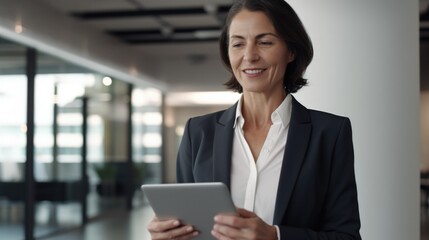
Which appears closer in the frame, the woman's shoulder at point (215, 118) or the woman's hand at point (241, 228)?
the woman's hand at point (241, 228)

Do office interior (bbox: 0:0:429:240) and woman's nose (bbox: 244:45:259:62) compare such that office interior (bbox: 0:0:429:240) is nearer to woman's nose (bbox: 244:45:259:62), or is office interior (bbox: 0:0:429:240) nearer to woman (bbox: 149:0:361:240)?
woman (bbox: 149:0:361:240)

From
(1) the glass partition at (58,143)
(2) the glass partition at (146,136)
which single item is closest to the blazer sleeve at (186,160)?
(1) the glass partition at (58,143)

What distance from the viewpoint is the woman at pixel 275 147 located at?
165cm

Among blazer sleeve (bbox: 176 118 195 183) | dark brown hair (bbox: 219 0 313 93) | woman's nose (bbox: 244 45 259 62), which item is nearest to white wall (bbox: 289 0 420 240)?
dark brown hair (bbox: 219 0 313 93)

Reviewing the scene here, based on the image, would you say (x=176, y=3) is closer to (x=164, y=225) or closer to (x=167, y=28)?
(x=167, y=28)

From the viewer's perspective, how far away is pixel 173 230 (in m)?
1.59

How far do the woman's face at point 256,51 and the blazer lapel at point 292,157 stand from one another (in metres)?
0.13

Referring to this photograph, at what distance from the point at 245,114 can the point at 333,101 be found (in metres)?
1.97

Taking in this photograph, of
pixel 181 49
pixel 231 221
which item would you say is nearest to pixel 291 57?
pixel 231 221

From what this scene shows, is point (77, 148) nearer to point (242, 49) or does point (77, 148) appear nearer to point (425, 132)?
point (425, 132)

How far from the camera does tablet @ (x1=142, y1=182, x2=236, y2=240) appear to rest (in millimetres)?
1471

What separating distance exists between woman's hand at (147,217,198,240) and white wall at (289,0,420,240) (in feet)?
7.30

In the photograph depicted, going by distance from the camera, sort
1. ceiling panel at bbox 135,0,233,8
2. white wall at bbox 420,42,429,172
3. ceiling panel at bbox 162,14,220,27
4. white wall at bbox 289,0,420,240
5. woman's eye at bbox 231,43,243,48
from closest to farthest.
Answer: woman's eye at bbox 231,43,243,48, white wall at bbox 289,0,420,240, ceiling panel at bbox 135,0,233,8, ceiling panel at bbox 162,14,220,27, white wall at bbox 420,42,429,172

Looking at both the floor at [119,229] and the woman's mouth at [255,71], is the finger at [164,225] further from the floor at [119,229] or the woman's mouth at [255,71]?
the floor at [119,229]
